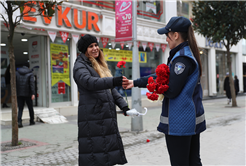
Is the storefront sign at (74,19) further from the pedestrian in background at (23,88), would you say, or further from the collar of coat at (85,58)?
the collar of coat at (85,58)

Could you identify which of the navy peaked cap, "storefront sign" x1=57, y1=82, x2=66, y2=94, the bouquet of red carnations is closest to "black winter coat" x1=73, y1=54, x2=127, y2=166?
the bouquet of red carnations

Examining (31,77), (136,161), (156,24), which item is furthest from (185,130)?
(156,24)

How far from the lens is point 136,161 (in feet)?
14.5

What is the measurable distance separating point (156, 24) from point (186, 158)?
14.1 meters

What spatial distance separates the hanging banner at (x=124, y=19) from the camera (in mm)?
7531

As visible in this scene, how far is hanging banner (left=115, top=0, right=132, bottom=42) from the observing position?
7.53 m

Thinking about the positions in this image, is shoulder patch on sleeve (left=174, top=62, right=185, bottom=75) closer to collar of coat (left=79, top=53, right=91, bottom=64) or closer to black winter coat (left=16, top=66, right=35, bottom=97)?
collar of coat (left=79, top=53, right=91, bottom=64)

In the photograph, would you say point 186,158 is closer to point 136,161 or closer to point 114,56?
point 136,161

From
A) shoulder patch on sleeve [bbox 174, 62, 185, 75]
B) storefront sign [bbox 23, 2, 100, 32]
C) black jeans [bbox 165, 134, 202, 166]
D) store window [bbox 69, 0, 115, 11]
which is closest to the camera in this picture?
shoulder patch on sleeve [bbox 174, 62, 185, 75]

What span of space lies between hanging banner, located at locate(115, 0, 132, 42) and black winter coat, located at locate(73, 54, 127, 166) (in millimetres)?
5022

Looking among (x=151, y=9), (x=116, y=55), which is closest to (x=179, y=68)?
(x=116, y=55)

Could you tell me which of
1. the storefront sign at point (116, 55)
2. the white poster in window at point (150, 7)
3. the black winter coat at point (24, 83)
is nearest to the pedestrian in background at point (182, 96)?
the black winter coat at point (24, 83)

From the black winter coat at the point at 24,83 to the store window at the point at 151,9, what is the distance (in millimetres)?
8412

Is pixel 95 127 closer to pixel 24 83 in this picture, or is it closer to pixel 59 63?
pixel 24 83
